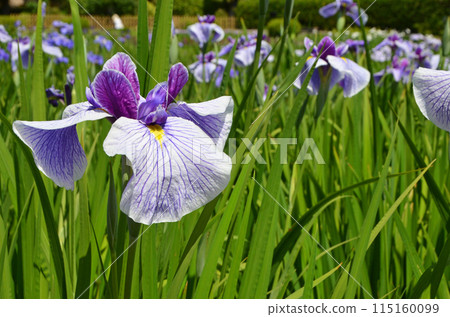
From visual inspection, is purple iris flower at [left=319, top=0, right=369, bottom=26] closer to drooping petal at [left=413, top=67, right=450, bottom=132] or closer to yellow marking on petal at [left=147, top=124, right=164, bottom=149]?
drooping petal at [left=413, top=67, right=450, bottom=132]

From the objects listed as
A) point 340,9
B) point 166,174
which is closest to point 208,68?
point 340,9

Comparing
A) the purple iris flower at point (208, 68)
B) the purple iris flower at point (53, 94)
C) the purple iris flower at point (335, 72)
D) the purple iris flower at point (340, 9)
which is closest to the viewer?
the purple iris flower at point (335, 72)

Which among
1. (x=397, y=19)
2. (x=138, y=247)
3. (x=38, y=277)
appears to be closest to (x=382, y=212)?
(x=138, y=247)

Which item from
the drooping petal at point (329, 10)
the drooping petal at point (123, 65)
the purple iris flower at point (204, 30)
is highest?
the drooping petal at point (329, 10)

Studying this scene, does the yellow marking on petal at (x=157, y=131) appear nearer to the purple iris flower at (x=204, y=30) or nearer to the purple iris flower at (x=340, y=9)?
the purple iris flower at (x=204, y=30)

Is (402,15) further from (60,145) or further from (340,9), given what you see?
(60,145)

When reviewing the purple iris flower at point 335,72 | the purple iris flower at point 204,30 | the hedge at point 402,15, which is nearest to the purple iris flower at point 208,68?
the purple iris flower at point 204,30
